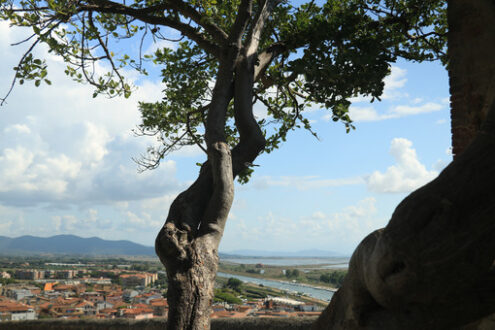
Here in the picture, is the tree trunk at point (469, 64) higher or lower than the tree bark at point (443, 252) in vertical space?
higher

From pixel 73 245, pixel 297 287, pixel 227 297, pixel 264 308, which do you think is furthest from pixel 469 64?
pixel 73 245

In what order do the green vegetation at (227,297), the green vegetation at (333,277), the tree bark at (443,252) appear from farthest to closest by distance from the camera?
the green vegetation at (333,277) < the green vegetation at (227,297) < the tree bark at (443,252)

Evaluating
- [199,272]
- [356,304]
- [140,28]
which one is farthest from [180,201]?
[140,28]

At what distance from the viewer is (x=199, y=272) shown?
12.7 feet

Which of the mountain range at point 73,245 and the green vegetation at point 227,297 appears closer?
the green vegetation at point 227,297

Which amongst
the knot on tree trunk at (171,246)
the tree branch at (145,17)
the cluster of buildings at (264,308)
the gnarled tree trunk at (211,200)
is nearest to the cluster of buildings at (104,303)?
the cluster of buildings at (264,308)

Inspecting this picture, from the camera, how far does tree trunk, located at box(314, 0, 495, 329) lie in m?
1.86

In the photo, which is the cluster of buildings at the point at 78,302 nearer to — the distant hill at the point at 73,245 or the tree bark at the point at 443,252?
the tree bark at the point at 443,252

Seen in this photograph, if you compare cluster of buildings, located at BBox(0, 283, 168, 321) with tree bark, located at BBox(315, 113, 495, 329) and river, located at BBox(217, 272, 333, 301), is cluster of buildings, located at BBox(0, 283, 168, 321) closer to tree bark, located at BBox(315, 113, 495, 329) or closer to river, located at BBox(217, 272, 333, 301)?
river, located at BBox(217, 272, 333, 301)

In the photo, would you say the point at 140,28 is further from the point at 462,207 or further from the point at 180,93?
the point at 462,207

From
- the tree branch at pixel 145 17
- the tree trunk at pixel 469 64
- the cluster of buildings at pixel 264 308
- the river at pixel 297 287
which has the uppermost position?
the tree branch at pixel 145 17

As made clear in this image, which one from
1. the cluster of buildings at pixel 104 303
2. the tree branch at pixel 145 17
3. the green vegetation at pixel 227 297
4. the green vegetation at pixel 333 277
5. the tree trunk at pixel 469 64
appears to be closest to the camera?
the tree trunk at pixel 469 64

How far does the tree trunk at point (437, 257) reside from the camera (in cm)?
186

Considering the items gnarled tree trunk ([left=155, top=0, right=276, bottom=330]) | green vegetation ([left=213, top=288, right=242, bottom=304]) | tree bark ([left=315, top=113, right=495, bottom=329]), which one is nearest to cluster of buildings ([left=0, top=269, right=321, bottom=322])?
green vegetation ([left=213, top=288, right=242, bottom=304])
